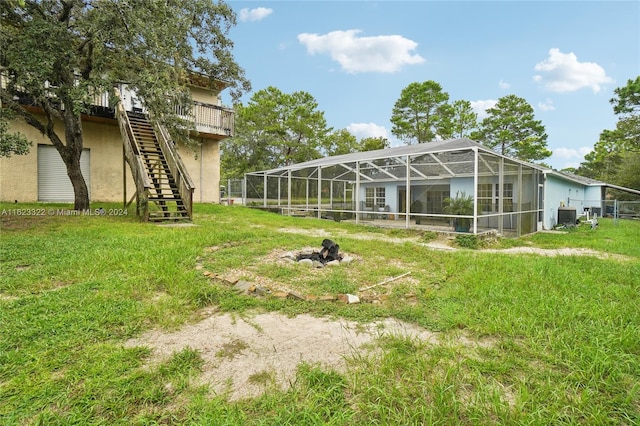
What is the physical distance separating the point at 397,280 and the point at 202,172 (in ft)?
41.5

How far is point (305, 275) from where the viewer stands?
4.12 metres

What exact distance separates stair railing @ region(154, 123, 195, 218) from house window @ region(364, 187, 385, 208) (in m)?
8.38

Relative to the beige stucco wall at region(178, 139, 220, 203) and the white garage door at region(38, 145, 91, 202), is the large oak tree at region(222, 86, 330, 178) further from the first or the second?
the white garage door at region(38, 145, 91, 202)

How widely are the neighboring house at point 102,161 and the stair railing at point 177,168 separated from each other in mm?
213

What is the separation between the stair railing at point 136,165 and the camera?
25.7 ft

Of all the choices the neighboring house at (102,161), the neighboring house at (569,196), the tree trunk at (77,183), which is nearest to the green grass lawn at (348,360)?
the tree trunk at (77,183)

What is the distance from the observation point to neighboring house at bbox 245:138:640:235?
8109mm

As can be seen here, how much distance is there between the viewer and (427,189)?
10.6 meters

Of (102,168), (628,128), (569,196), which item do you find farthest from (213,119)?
(628,128)

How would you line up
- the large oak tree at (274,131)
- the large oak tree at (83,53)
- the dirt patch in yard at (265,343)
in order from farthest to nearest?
the large oak tree at (274,131)
the large oak tree at (83,53)
the dirt patch in yard at (265,343)

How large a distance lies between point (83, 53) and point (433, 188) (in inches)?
426

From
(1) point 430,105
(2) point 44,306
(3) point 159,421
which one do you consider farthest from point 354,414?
(1) point 430,105

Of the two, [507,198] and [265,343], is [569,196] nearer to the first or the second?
[507,198]

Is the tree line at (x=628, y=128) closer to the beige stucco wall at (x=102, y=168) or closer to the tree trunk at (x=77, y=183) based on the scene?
the beige stucco wall at (x=102, y=168)
